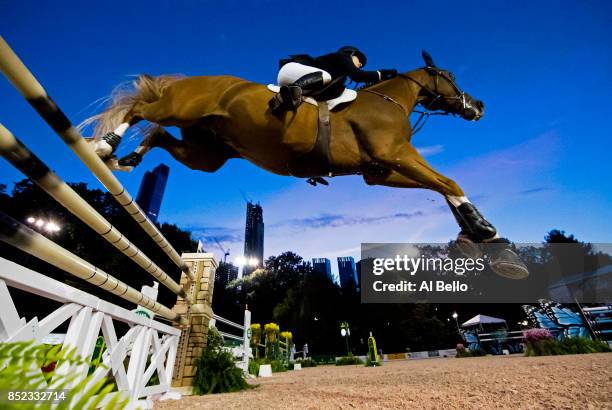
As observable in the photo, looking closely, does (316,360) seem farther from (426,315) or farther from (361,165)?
(361,165)

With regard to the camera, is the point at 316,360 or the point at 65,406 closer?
the point at 65,406

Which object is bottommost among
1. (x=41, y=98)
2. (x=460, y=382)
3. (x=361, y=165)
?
(x=460, y=382)

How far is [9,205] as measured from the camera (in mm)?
15023

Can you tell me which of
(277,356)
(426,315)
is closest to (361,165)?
(277,356)

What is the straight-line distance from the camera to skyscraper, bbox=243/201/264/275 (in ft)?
428

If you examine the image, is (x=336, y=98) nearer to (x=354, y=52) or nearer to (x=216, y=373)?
(x=354, y=52)

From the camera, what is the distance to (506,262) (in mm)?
2283

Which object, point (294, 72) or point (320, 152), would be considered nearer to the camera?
point (320, 152)

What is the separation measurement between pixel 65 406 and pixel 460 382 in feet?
12.3

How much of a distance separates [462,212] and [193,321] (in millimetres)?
3540

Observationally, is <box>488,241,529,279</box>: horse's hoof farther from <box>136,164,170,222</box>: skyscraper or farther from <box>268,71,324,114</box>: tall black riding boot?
<box>136,164,170,222</box>: skyscraper

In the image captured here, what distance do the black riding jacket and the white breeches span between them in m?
0.07

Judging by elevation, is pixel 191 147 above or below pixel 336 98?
below

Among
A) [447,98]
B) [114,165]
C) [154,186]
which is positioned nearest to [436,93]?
[447,98]
